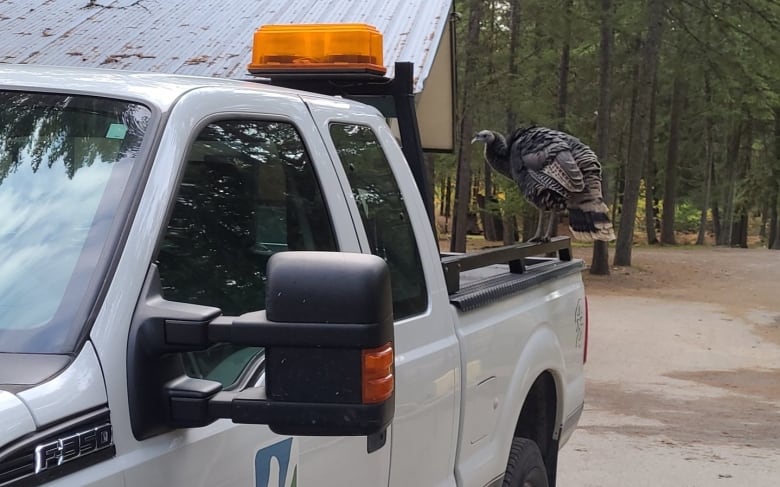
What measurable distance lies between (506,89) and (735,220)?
23264 millimetres

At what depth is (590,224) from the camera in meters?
9.43

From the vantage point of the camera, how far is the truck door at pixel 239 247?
1.83 metres

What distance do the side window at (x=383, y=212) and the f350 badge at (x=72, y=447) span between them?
130 centimetres

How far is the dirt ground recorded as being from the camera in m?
6.66

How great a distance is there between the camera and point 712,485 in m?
6.27

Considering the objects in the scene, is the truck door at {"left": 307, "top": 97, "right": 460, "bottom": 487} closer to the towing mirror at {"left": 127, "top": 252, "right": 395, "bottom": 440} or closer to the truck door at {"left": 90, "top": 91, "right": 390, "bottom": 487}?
the truck door at {"left": 90, "top": 91, "right": 390, "bottom": 487}

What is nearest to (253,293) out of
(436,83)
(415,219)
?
(415,219)

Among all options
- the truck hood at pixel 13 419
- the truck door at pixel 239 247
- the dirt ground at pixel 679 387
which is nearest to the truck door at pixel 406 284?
the truck door at pixel 239 247

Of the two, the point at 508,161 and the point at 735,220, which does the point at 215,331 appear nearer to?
the point at 508,161

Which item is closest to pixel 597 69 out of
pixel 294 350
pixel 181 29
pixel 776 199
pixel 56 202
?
pixel 776 199

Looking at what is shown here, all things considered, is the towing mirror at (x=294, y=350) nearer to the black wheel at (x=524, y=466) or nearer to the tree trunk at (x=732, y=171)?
the black wheel at (x=524, y=466)

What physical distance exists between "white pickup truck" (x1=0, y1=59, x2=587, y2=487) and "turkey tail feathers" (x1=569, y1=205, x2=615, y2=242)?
6.26 meters

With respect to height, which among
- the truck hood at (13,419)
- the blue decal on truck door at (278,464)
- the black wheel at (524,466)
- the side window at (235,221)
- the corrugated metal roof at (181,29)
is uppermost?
the corrugated metal roof at (181,29)

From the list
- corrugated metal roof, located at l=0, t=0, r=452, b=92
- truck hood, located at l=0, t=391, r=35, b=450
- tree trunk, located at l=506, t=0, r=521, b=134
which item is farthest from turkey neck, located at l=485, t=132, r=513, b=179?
tree trunk, located at l=506, t=0, r=521, b=134
